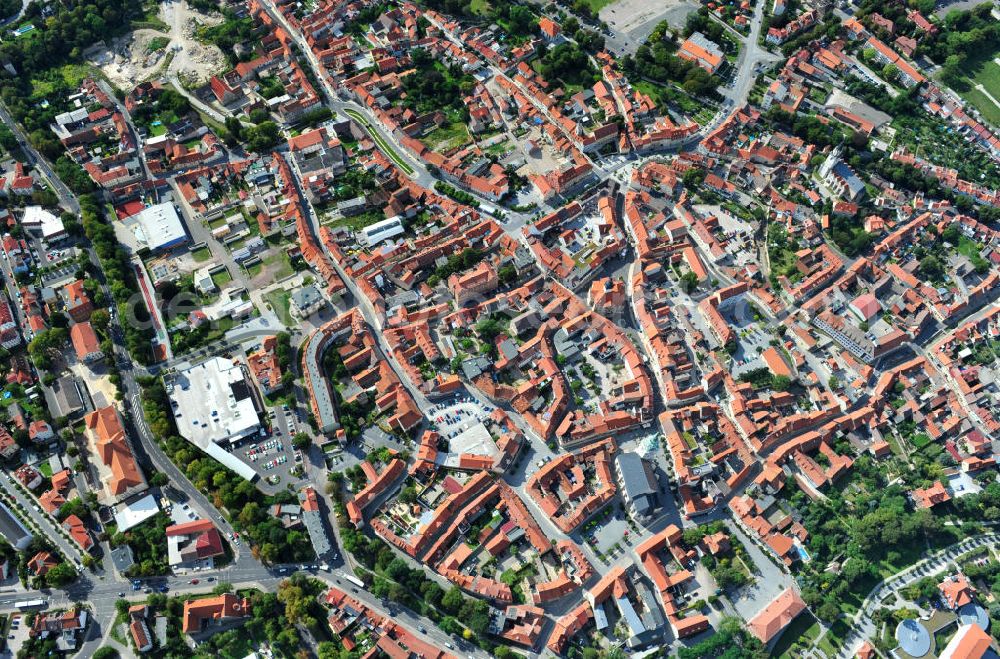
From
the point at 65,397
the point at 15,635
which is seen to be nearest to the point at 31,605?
the point at 15,635

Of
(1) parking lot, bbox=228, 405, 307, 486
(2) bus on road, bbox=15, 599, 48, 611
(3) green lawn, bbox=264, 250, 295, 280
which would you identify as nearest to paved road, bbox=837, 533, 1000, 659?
(1) parking lot, bbox=228, 405, 307, 486

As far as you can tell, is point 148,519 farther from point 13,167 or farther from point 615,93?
point 615,93

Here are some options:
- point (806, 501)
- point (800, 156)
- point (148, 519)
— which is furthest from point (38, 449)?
point (800, 156)

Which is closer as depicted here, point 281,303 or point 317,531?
point 317,531

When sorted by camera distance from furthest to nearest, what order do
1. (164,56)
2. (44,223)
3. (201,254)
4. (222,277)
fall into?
(164,56)
(44,223)
(201,254)
(222,277)

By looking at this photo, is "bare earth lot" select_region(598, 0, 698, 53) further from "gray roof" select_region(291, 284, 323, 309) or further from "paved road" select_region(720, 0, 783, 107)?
"gray roof" select_region(291, 284, 323, 309)

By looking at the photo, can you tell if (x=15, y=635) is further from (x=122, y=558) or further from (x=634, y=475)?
(x=634, y=475)

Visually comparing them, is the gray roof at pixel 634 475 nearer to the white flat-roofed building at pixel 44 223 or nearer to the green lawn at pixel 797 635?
the green lawn at pixel 797 635
